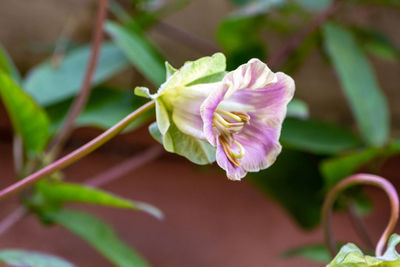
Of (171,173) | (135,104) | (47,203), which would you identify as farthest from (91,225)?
(171,173)

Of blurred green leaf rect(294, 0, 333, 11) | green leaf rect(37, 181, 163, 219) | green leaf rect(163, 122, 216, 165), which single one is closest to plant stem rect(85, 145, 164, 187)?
green leaf rect(37, 181, 163, 219)

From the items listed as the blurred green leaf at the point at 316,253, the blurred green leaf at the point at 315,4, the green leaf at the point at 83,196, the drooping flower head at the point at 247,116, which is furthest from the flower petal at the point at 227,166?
the blurred green leaf at the point at 315,4

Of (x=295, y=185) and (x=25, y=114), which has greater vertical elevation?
(x=25, y=114)

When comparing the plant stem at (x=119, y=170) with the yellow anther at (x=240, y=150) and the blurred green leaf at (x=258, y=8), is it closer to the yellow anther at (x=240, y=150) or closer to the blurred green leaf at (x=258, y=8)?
the blurred green leaf at (x=258, y=8)

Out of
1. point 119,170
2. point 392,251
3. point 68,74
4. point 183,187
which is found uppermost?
point 392,251

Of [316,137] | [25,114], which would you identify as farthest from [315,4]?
[25,114]

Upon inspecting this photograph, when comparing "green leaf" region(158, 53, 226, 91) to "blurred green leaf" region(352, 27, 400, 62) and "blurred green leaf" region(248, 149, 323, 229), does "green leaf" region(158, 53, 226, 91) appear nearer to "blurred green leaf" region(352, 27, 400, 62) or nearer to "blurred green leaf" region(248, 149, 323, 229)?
"blurred green leaf" region(248, 149, 323, 229)

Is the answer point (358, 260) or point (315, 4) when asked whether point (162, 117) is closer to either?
point (358, 260)
